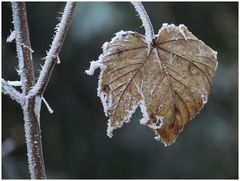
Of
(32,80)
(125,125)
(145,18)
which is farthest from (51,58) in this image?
(125,125)

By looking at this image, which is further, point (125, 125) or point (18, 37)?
point (125, 125)

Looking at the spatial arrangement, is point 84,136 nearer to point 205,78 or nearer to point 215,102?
point 215,102

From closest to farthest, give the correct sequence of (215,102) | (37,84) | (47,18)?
(37,84), (47,18), (215,102)

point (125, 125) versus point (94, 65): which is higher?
point (125, 125)

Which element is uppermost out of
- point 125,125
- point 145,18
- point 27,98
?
point 125,125

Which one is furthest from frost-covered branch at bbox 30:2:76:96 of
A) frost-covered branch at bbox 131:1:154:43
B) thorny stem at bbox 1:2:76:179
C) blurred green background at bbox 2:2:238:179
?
blurred green background at bbox 2:2:238:179

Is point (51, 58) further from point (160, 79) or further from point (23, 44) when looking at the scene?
point (160, 79)

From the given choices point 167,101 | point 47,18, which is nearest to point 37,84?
point 167,101

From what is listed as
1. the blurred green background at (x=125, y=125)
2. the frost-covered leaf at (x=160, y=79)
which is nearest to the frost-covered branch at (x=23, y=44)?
the frost-covered leaf at (x=160, y=79)
